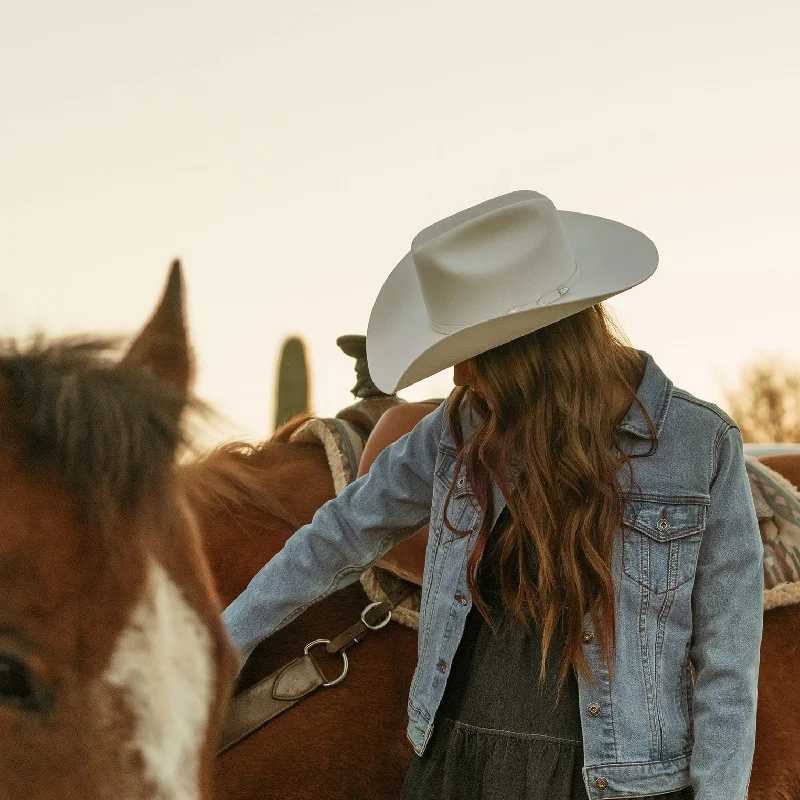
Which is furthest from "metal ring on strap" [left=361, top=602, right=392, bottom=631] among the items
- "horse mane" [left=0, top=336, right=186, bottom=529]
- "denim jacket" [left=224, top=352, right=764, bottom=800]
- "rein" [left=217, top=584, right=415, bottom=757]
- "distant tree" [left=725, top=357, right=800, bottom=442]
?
"distant tree" [left=725, top=357, right=800, bottom=442]

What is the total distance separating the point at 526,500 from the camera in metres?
1.52

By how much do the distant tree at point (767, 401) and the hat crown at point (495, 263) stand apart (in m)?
11.9

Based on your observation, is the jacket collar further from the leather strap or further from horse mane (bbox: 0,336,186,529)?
the leather strap

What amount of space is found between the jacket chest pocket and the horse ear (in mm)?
712

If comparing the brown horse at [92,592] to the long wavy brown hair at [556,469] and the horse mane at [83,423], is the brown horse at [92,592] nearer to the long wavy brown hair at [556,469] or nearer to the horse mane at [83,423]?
the horse mane at [83,423]

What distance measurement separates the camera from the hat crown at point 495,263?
154 centimetres

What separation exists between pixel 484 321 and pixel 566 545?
37 centimetres

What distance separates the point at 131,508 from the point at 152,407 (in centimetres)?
11

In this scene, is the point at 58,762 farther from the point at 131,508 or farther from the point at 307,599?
the point at 307,599

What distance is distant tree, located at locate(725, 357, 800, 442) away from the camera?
12812 mm

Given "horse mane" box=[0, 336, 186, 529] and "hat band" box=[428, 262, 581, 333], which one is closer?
"horse mane" box=[0, 336, 186, 529]

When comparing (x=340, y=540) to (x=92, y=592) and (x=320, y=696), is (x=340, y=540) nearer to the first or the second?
(x=320, y=696)

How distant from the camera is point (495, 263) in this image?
157 centimetres

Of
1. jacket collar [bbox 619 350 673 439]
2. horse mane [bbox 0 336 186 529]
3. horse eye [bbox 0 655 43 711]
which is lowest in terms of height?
horse eye [bbox 0 655 43 711]
